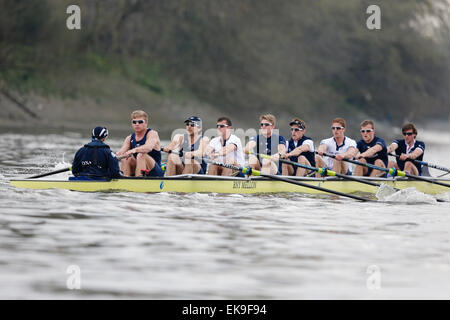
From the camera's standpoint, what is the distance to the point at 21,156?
27.4m

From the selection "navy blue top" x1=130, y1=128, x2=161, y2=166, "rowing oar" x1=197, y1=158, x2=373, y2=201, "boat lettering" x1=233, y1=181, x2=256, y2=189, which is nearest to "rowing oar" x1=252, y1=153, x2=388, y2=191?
"rowing oar" x1=197, y1=158, x2=373, y2=201

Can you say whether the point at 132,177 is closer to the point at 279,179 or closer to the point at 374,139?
the point at 279,179

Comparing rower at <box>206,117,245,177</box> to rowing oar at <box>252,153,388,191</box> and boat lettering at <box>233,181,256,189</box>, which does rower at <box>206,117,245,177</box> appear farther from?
boat lettering at <box>233,181,256,189</box>

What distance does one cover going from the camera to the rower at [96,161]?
15.2m

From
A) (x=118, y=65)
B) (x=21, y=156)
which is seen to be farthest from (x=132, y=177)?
(x=118, y=65)

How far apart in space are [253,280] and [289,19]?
80144mm

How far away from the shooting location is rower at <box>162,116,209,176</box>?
1706 centimetres

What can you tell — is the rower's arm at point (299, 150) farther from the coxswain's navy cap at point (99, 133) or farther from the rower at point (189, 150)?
the coxswain's navy cap at point (99, 133)

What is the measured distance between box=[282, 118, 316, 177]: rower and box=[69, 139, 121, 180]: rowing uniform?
4663 mm

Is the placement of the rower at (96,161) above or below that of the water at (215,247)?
above

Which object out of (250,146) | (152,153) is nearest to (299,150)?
(250,146)

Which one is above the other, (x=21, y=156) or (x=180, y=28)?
(x=180, y=28)

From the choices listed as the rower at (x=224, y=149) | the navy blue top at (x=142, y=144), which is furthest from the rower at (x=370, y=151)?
the navy blue top at (x=142, y=144)

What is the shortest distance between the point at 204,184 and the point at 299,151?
3.03 meters
